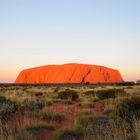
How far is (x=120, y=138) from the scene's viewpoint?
259 inches

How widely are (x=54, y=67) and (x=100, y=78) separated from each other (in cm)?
2875

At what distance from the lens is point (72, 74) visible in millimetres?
176125

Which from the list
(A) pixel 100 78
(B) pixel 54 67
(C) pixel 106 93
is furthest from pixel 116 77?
(C) pixel 106 93

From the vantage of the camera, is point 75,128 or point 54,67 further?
point 54,67

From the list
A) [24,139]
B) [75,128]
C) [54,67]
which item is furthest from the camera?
[54,67]

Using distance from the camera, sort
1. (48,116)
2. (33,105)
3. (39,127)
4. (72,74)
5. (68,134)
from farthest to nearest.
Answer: (72,74) < (33,105) < (48,116) < (39,127) < (68,134)

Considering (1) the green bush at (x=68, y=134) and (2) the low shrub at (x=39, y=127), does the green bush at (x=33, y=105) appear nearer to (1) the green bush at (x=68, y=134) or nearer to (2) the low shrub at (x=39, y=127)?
(2) the low shrub at (x=39, y=127)

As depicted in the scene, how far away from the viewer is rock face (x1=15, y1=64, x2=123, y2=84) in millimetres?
174125

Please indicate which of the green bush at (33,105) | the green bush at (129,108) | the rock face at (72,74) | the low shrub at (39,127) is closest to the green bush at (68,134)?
the low shrub at (39,127)

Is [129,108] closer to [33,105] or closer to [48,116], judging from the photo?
[48,116]

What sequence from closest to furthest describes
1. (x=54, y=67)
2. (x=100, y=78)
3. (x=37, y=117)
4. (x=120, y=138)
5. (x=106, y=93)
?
1. (x=120, y=138)
2. (x=37, y=117)
3. (x=106, y=93)
4. (x=100, y=78)
5. (x=54, y=67)

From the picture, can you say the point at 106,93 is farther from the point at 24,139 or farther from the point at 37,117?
the point at 24,139

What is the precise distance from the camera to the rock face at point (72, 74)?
571ft

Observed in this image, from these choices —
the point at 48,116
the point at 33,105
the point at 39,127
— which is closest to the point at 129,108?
the point at 48,116
